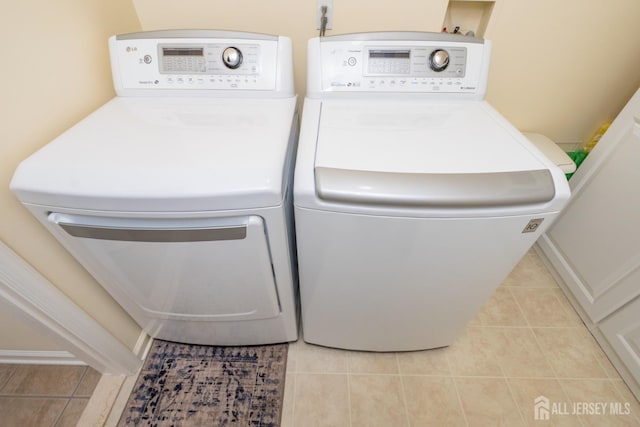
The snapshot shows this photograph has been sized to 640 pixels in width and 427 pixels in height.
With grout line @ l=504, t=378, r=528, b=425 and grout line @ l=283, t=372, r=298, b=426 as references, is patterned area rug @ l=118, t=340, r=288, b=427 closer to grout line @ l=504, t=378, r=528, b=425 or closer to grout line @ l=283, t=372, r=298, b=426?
grout line @ l=283, t=372, r=298, b=426

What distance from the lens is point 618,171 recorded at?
45.9 inches

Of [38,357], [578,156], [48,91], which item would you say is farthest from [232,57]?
[578,156]

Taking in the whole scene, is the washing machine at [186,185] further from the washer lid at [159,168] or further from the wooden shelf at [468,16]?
the wooden shelf at [468,16]

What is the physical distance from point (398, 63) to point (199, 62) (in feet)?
2.29

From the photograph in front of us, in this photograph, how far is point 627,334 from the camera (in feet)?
3.81

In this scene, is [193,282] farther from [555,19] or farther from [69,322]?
[555,19]

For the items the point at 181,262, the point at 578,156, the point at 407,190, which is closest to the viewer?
the point at 407,190

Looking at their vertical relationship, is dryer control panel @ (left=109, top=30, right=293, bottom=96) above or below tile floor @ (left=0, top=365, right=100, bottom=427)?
above

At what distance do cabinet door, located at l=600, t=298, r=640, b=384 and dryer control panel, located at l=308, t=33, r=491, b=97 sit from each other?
3.79 feet

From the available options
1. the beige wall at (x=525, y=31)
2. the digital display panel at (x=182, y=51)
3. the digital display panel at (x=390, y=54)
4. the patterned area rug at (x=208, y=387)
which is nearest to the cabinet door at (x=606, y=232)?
the beige wall at (x=525, y=31)

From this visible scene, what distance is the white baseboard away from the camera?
1.14 meters

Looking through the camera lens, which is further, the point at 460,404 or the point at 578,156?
the point at 578,156

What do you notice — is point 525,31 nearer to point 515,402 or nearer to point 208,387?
point 515,402

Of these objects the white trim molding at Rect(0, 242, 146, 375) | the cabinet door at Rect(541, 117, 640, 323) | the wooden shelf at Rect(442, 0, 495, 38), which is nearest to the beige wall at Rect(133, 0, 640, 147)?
the wooden shelf at Rect(442, 0, 495, 38)
